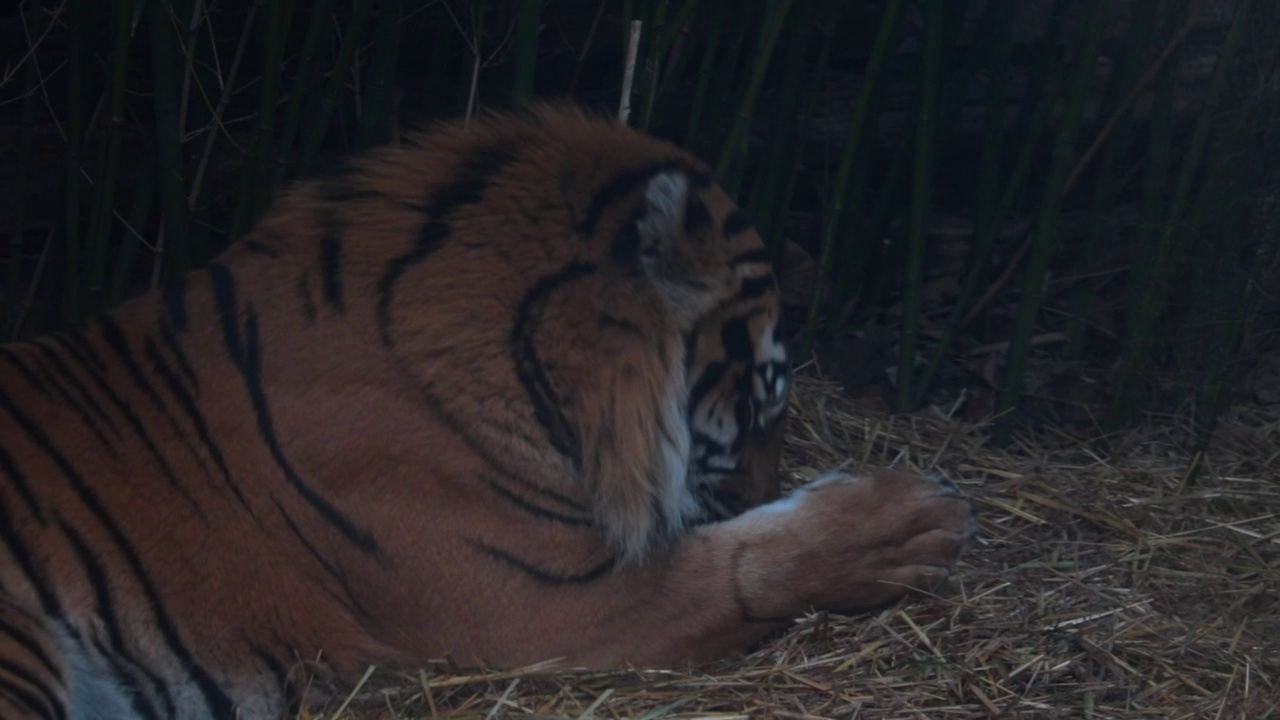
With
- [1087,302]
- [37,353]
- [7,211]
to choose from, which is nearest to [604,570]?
[37,353]

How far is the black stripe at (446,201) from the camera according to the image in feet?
6.98

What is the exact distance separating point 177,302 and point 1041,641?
4.95 feet

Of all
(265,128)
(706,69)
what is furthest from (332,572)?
Result: (706,69)

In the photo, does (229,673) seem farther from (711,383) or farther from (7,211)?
(7,211)

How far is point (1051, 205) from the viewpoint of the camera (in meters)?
2.94

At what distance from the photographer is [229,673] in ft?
6.68

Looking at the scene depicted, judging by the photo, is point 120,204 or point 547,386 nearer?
point 547,386

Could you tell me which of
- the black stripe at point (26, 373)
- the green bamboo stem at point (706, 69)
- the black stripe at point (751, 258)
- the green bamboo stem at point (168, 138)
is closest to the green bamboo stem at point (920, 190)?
the green bamboo stem at point (706, 69)

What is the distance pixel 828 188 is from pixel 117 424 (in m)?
2.16

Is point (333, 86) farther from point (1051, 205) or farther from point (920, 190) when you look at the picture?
point (1051, 205)

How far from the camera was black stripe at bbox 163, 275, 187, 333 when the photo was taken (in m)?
2.15

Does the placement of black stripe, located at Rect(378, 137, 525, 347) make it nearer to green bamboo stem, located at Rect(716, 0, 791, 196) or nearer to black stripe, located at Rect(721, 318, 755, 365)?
black stripe, located at Rect(721, 318, 755, 365)

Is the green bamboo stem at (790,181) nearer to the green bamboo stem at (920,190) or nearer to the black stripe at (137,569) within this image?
the green bamboo stem at (920,190)

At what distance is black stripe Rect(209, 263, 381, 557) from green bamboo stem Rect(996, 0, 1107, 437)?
1.63m
